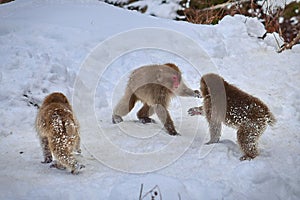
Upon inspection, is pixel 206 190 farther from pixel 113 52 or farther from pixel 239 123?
pixel 113 52

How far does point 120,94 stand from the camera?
21.5 feet

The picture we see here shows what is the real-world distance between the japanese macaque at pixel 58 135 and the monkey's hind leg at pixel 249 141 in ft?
5.68

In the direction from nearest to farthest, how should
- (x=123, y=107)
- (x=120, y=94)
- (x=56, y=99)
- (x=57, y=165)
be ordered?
(x=57, y=165) → (x=56, y=99) → (x=123, y=107) → (x=120, y=94)

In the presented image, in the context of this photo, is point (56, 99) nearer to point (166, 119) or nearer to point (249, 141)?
point (166, 119)

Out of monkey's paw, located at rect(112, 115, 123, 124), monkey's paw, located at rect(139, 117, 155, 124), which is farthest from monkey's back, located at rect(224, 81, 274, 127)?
monkey's paw, located at rect(112, 115, 123, 124)

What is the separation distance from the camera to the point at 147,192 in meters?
3.58

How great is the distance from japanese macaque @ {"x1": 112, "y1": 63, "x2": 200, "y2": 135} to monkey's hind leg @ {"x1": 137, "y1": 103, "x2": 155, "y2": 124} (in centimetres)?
5

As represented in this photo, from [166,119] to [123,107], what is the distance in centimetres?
73

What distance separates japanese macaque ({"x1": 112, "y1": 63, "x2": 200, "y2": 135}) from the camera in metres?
5.36

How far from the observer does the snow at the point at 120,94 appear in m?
3.84

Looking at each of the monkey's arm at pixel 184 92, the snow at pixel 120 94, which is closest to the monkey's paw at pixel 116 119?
the snow at pixel 120 94

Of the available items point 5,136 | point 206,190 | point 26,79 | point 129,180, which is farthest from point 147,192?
point 26,79

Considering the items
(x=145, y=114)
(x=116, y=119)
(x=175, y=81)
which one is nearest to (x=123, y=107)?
(x=116, y=119)

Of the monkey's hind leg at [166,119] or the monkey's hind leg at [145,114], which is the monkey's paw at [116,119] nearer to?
the monkey's hind leg at [145,114]
